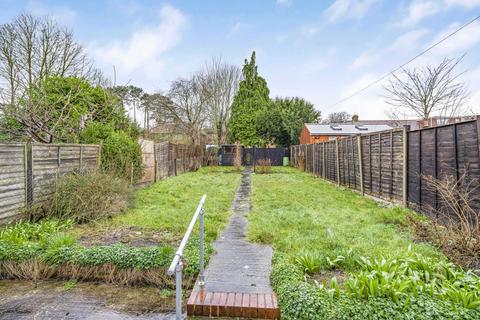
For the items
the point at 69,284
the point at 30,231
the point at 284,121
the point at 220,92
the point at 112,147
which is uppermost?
the point at 220,92

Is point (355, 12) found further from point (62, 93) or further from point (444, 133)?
point (62, 93)

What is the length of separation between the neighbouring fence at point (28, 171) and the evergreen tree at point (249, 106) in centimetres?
2243

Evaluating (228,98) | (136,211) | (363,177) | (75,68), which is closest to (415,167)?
(363,177)

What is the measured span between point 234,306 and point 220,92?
28.2 meters

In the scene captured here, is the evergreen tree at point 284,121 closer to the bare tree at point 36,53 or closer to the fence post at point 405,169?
the bare tree at point 36,53

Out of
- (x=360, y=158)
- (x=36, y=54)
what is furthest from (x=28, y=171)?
(x=36, y=54)

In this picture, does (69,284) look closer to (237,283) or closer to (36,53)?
(237,283)

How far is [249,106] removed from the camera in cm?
3044

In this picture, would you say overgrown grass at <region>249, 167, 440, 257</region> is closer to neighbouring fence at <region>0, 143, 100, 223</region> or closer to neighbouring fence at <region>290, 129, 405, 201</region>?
neighbouring fence at <region>290, 129, 405, 201</region>

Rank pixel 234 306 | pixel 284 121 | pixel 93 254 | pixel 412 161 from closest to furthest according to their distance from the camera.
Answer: pixel 234 306
pixel 93 254
pixel 412 161
pixel 284 121

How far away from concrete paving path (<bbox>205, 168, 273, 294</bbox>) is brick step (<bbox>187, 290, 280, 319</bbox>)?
0.22m

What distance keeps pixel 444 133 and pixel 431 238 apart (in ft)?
6.73

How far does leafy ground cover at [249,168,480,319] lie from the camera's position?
7.70 ft

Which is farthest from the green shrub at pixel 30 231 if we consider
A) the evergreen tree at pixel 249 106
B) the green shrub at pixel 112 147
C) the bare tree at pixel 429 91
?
the evergreen tree at pixel 249 106
